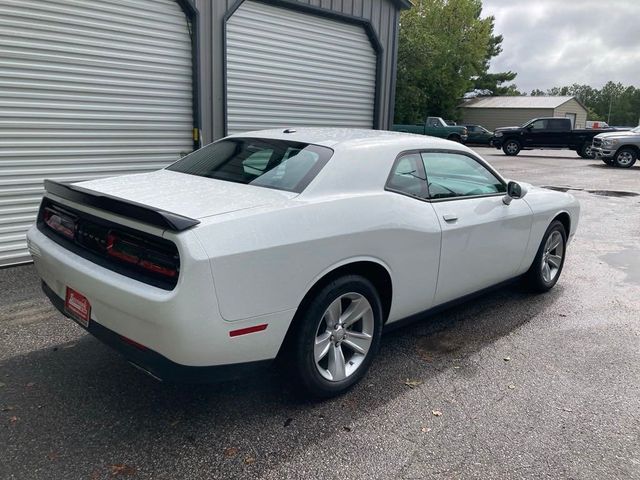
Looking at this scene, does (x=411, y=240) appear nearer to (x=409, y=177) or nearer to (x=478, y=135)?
(x=409, y=177)

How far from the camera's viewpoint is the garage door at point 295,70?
7.82 metres

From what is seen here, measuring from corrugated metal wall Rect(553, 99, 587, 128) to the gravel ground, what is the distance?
4742 cm

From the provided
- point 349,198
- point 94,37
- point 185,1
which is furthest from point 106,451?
point 185,1

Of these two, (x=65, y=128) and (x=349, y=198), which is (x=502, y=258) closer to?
(x=349, y=198)

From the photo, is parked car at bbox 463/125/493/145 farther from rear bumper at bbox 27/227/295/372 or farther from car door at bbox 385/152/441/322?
rear bumper at bbox 27/227/295/372

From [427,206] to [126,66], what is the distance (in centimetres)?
476

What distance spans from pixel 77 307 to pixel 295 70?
→ 262 inches

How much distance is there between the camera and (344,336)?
315cm

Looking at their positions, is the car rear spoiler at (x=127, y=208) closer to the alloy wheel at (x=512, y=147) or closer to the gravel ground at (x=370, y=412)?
the gravel ground at (x=370, y=412)

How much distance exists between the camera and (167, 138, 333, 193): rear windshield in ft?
10.5

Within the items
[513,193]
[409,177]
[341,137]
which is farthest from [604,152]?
[341,137]

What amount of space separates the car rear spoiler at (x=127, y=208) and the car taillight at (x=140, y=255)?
128mm

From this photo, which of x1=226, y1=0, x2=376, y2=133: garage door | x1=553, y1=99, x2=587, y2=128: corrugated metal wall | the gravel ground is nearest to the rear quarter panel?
the gravel ground

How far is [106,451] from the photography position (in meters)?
2.60
